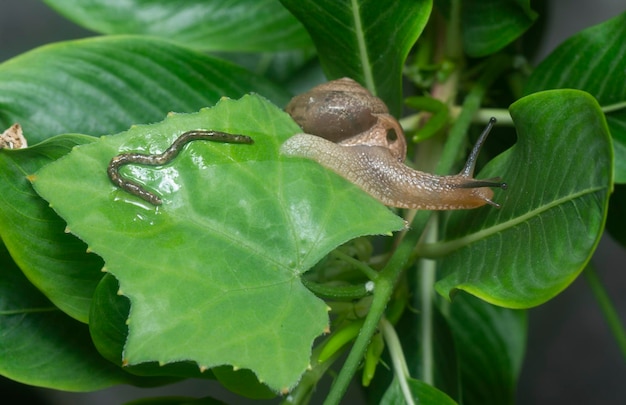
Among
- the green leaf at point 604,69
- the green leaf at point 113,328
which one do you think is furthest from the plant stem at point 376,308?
the green leaf at point 604,69

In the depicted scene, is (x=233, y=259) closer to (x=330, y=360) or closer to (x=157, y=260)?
(x=157, y=260)

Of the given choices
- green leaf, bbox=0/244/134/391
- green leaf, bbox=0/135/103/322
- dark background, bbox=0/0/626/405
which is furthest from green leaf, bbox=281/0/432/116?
dark background, bbox=0/0/626/405

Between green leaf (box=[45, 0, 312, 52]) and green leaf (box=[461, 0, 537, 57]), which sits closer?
green leaf (box=[461, 0, 537, 57])

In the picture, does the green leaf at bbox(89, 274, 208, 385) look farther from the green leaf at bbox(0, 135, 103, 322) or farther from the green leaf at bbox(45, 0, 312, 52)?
the green leaf at bbox(45, 0, 312, 52)

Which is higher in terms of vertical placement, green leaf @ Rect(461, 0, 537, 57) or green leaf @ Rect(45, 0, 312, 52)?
green leaf @ Rect(461, 0, 537, 57)

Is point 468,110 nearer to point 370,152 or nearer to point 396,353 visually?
point 370,152

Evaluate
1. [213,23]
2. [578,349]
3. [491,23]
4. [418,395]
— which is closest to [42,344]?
[418,395]
